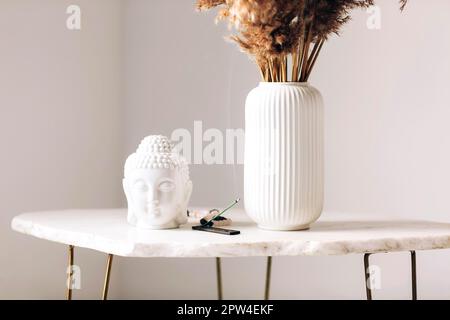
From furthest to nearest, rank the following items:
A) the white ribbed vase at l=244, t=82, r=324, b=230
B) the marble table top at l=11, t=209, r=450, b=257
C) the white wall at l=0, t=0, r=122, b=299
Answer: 1. the white wall at l=0, t=0, r=122, b=299
2. the white ribbed vase at l=244, t=82, r=324, b=230
3. the marble table top at l=11, t=209, r=450, b=257

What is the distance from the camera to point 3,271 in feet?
9.26

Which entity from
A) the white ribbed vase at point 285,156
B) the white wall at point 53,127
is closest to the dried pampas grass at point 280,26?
the white ribbed vase at point 285,156

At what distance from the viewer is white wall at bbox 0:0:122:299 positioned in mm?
2840

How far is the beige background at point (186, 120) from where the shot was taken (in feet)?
9.65

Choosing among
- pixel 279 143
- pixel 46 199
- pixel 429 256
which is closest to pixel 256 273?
pixel 429 256

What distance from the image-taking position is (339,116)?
3289mm

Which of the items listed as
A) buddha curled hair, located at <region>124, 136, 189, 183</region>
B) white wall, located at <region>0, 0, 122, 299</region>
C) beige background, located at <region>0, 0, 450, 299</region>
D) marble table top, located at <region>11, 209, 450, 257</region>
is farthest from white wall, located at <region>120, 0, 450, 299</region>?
buddha curled hair, located at <region>124, 136, 189, 183</region>

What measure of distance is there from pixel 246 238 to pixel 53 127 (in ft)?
5.23

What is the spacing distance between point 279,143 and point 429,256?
156cm

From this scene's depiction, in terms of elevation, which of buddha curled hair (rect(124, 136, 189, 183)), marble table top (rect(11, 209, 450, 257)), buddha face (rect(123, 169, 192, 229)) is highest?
buddha curled hair (rect(124, 136, 189, 183))

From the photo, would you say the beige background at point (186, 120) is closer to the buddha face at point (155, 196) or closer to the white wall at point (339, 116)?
the white wall at point (339, 116)

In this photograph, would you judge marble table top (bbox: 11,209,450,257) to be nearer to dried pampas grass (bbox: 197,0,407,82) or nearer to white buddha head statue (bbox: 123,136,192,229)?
white buddha head statue (bbox: 123,136,192,229)

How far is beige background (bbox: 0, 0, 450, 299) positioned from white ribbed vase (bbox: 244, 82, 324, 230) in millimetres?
1321

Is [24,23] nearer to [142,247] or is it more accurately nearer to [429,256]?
[142,247]
